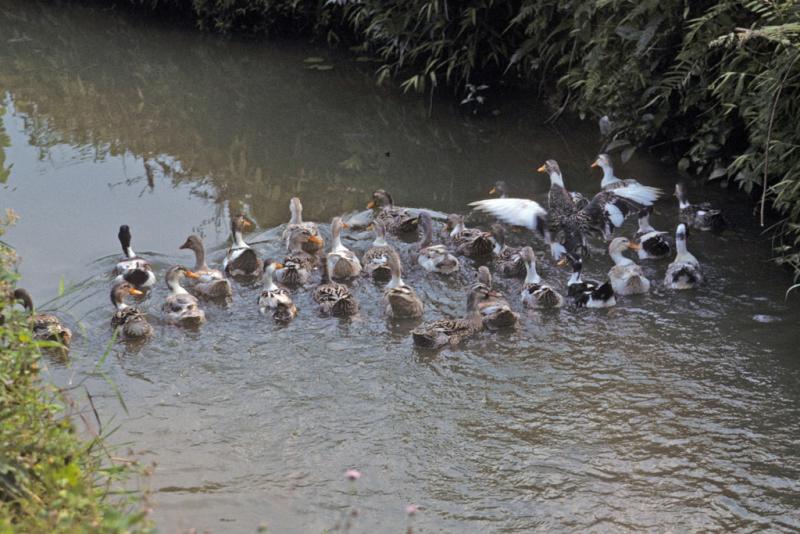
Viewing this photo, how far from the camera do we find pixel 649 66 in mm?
9320

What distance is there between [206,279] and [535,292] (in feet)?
8.86

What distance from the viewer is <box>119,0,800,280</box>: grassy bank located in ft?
24.8

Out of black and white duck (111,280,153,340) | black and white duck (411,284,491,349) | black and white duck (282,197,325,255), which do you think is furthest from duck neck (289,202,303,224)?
black and white duck (411,284,491,349)

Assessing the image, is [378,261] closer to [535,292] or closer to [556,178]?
[535,292]

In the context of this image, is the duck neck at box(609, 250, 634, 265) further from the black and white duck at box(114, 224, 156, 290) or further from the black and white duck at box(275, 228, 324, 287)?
the black and white duck at box(114, 224, 156, 290)

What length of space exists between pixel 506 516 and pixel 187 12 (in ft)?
44.1

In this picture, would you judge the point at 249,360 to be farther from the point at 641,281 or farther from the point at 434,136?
the point at 434,136

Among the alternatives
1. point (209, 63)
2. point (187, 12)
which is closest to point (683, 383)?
point (209, 63)

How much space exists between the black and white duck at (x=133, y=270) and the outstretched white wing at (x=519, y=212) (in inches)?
118

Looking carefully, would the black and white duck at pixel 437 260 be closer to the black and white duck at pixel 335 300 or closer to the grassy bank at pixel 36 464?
the black and white duck at pixel 335 300

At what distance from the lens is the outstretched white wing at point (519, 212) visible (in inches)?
337

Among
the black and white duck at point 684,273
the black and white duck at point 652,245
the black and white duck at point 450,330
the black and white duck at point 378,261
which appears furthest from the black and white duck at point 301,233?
the black and white duck at point 684,273

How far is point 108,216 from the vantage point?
9.50 meters

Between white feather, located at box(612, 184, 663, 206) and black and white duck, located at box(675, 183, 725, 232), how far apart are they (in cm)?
27
